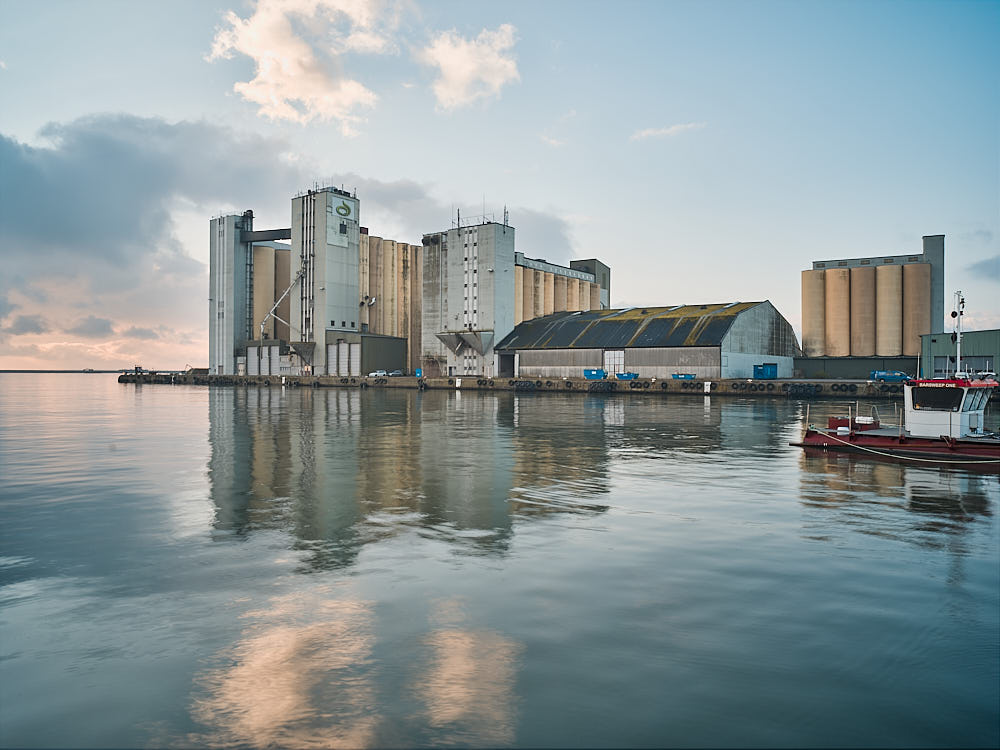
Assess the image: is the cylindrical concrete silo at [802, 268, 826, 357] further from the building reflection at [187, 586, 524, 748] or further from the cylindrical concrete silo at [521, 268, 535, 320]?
the building reflection at [187, 586, 524, 748]

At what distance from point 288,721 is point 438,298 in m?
110

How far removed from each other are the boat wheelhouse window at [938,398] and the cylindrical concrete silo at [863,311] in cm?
8551

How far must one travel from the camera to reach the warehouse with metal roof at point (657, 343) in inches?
3568

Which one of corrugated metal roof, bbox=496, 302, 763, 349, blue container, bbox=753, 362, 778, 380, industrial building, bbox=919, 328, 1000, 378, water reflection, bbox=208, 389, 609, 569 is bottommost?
water reflection, bbox=208, 389, 609, 569

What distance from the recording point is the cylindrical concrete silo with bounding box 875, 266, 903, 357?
104 meters

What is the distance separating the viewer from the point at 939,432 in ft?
94.0

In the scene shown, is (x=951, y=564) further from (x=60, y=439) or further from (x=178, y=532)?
(x=60, y=439)

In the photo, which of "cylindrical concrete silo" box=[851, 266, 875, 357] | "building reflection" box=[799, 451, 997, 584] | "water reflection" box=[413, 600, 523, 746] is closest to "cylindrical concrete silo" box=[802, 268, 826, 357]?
"cylindrical concrete silo" box=[851, 266, 875, 357]

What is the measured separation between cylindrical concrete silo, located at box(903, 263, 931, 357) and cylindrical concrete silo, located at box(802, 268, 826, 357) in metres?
11.4

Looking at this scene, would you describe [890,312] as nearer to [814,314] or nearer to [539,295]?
[814,314]

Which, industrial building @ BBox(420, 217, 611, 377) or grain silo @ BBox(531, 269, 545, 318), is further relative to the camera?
grain silo @ BBox(531, 269, 545, 318)

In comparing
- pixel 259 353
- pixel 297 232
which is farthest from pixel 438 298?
pixel 259 353

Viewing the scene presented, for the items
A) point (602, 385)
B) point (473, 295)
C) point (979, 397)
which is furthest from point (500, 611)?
point (473, 295)

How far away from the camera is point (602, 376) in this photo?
9769 cm
